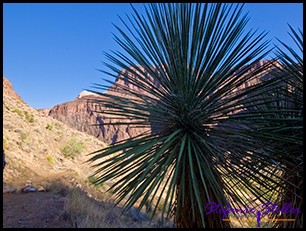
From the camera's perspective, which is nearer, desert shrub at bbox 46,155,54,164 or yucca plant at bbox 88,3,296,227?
yucca plant at bbox 88,3,296,227

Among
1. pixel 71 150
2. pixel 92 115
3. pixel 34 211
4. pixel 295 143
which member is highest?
pixel 92 115

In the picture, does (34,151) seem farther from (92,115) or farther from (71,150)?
(92,115)

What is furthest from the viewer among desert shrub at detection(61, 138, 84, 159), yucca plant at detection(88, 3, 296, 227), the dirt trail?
desert shrub at detection(61, 138, 84, 159)

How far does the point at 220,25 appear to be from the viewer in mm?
2475

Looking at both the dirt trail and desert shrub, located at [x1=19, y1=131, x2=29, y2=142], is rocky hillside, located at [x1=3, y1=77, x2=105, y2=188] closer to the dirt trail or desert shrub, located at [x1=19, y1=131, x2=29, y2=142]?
desert shrub, located at [x1=19, y1=131, x2=29, y2=142]

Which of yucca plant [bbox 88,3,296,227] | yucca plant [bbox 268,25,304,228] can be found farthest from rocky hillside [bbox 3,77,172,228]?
yucca plant [bbox 268,25,304,228]

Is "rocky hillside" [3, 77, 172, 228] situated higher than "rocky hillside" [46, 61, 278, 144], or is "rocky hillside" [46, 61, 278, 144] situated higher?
"rocky hillside" [46, 61, 278, 144]

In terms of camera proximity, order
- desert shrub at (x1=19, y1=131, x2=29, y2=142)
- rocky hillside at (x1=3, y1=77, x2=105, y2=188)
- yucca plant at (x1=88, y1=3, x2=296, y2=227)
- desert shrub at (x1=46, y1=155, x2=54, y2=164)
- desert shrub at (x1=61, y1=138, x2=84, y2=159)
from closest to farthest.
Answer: yucca plant at (x1=88, y1=3, x2=296, y2=227) < rocky hillside at (x1=3, y1=77, x2=105, y2=188) < desert shrub at (x1=46, y1=155, x2=54, y2=164) < desert shrub at (x1=19, y1=131, x2=29, y2=142) < desert shrub at (x1=61, y1=138, x2=84, y2=159)

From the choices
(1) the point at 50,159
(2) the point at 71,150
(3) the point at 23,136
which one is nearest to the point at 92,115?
(1) the point at 50,159

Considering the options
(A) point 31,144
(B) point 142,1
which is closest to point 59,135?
(A) point 31,144

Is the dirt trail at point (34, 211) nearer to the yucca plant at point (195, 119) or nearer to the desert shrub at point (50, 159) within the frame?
the yucca plant at point (195, 119)

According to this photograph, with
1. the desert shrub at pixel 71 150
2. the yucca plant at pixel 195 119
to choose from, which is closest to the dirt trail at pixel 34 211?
the yucca plant at pixel 195 119

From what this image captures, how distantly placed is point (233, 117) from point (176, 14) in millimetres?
1260

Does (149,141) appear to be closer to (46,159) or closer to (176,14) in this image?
(176,14)
